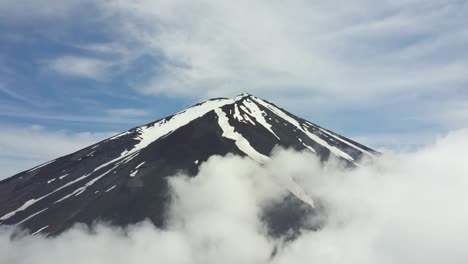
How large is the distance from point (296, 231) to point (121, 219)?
71791 millimetres

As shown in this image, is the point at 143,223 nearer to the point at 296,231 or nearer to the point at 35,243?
the point at 35,243

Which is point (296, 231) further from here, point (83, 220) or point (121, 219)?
point (83, 220)

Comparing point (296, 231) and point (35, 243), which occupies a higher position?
point (35, 243)

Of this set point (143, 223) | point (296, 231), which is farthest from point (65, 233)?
point (296, 231)

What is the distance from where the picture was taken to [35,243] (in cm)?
19875

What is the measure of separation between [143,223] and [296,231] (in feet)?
205

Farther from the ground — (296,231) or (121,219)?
(121,219)

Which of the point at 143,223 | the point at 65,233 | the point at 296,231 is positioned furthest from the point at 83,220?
the point at 296,231

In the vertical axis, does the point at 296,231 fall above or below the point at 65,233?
below

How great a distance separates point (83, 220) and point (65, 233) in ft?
34.5

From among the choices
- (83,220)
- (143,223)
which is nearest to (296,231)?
(143,223)

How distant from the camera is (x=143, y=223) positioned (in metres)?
199

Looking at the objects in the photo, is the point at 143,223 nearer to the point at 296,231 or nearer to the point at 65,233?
the point at 65,233

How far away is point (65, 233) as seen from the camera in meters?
189
